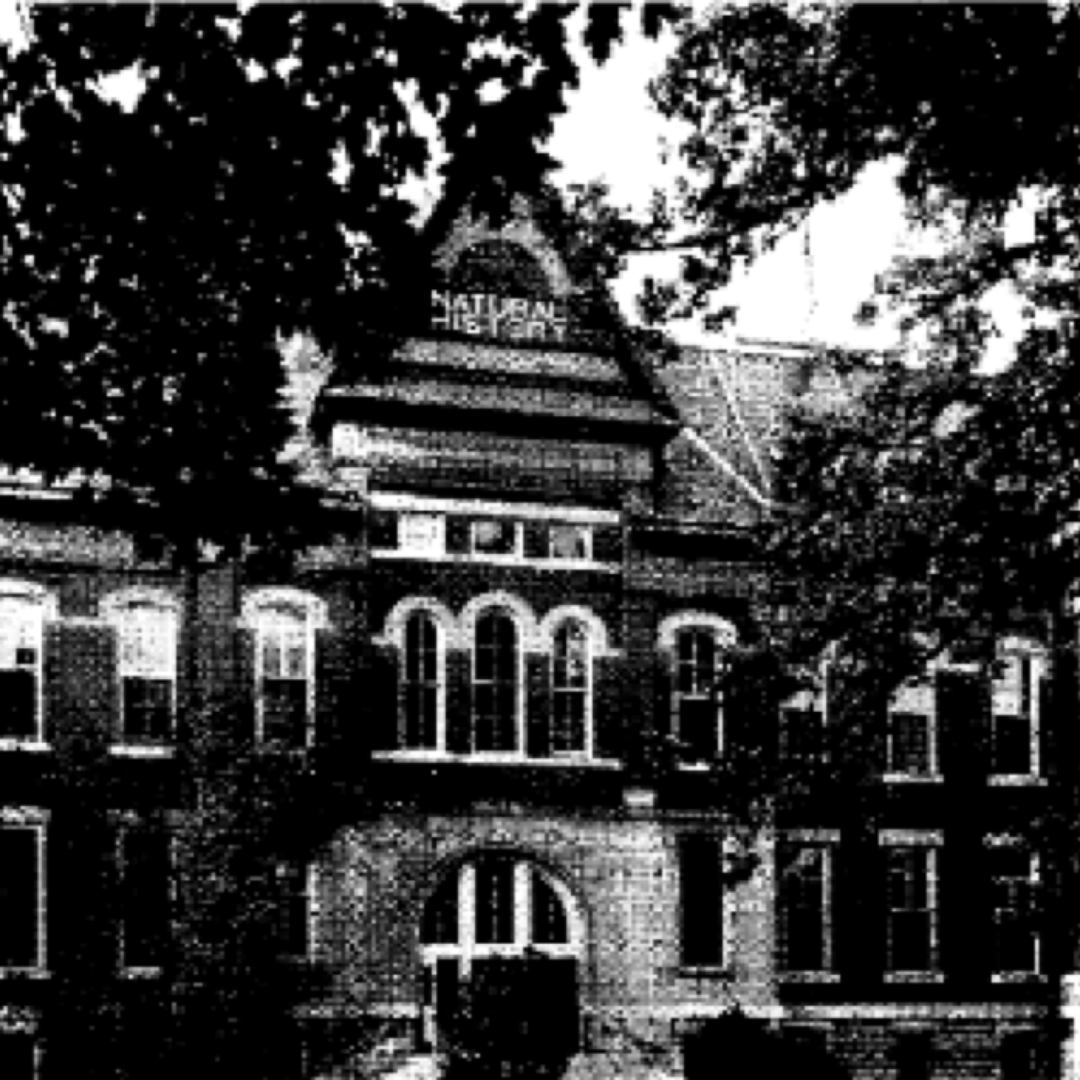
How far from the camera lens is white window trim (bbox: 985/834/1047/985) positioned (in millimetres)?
33625

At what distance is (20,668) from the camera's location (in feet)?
94.8

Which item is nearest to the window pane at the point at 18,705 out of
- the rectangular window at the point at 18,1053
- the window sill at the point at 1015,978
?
the rectangular window at the point at 18,1053

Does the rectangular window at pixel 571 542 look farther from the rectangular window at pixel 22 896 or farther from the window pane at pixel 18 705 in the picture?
the rectangular window at pixel 22 896

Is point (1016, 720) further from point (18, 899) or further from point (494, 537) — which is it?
point (18, 899)

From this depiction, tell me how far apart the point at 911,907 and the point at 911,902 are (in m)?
0.08

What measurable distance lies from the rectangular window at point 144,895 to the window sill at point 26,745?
1.56m

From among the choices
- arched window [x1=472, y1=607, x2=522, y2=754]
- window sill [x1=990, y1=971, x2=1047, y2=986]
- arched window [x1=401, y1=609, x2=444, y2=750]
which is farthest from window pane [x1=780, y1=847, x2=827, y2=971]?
arched window [x1=401, y1=609, x2=444, y2=750]

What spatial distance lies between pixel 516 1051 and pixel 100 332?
1899 centimetres

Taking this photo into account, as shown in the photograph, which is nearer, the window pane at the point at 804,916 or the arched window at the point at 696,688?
the arched window at the point at 696,688

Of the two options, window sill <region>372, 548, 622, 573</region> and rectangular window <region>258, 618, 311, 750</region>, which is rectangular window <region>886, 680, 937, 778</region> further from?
rectangular window <region>258, 618, 311, 750</region>

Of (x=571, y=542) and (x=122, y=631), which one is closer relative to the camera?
(x=122, y=631)

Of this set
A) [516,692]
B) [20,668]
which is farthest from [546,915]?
[20,668]

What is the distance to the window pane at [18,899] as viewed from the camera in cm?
2819

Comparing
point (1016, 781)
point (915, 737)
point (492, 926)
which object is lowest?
point (492, 926)
